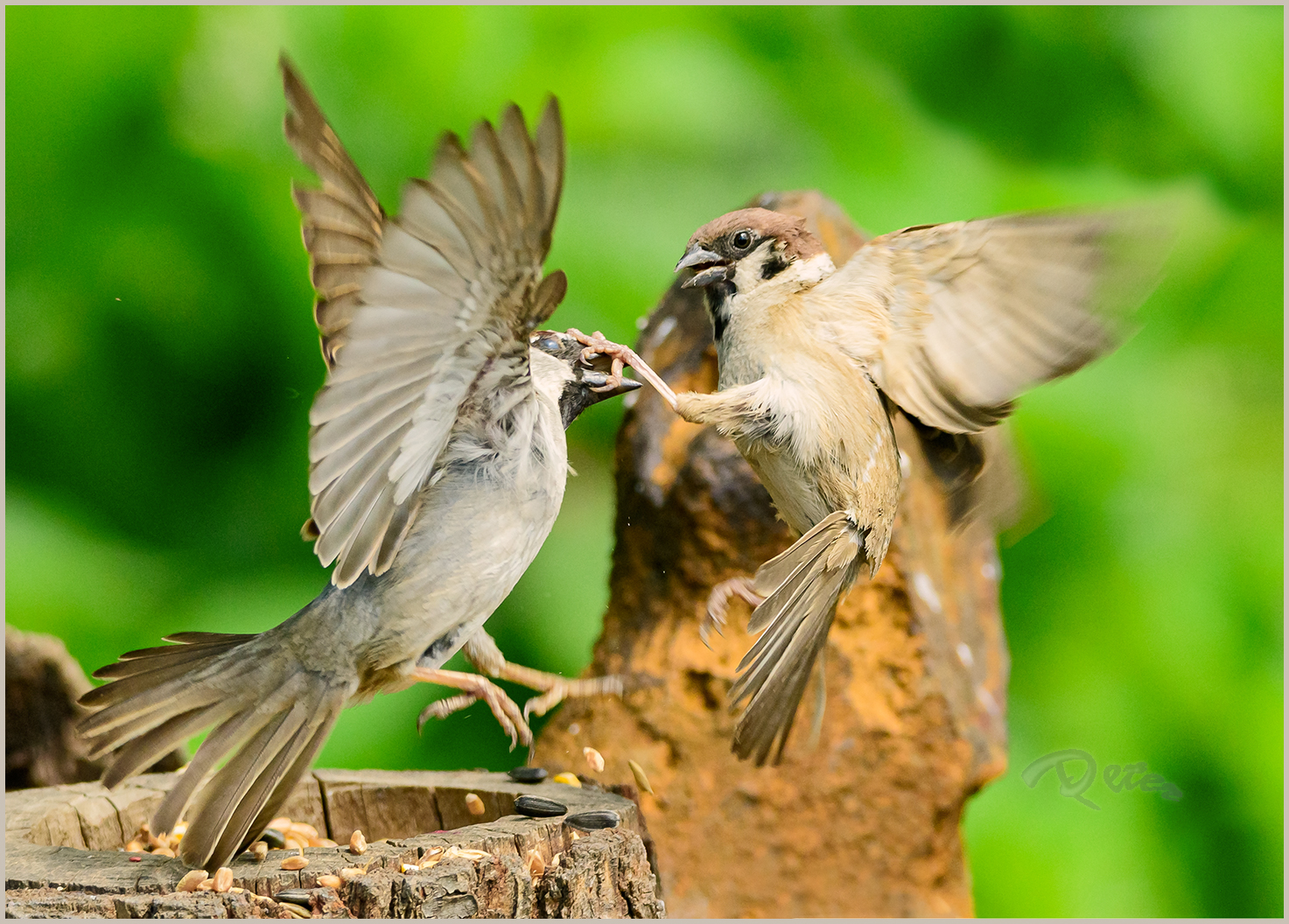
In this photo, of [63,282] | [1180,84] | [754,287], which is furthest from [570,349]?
[1180,84]

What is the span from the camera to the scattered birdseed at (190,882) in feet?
4.50

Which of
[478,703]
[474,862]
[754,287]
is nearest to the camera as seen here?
[474,862]

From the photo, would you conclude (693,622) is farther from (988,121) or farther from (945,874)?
(988,121)

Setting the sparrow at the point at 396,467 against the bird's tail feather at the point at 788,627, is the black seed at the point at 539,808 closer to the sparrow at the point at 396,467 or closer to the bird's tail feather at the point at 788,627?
the sparrow at the point at 396,467

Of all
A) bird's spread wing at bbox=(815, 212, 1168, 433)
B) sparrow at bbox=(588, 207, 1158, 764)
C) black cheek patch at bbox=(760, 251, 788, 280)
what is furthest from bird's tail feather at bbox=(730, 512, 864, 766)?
black cheek patch at bbox=(760, 251, 788, 280)

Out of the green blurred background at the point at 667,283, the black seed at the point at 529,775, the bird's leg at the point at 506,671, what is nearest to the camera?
the bird's leg at the point at 506,671

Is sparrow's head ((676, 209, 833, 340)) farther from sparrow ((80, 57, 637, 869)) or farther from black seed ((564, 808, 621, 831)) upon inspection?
black seed ((564, 808, 621, 831))

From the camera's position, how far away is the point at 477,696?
1.59 meters

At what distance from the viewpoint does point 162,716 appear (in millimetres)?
1526

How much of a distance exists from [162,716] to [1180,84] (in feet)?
9.78

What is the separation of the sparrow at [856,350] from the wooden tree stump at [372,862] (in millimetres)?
332

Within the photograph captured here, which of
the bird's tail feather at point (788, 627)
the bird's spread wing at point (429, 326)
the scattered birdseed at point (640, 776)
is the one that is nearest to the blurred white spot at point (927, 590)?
the scattered birdseed at point (640, 776)

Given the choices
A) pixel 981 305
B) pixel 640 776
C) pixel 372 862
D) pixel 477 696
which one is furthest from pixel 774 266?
pixel 640 776

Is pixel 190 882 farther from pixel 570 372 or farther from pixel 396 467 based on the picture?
pixel 570 372
